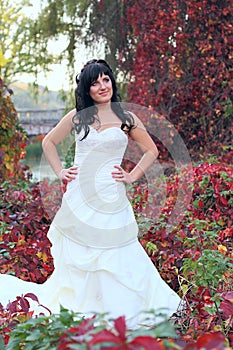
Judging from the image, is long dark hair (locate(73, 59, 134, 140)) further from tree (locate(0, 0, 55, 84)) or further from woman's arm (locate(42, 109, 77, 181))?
tree (locate(0, 0, 55, 84))

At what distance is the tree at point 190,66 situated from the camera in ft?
24.5

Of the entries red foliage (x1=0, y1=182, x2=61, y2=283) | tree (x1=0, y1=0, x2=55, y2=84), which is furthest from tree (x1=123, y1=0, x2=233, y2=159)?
tree (x1=0, y1=0, x2=55, y2=84)

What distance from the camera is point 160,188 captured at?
5.68 m

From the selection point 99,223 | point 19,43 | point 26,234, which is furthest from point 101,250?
point 19,43

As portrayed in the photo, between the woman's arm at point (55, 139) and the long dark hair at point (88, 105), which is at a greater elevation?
the long dark hair at point (88, 105)

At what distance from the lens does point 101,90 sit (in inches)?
132

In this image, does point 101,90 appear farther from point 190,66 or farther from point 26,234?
point 190,66

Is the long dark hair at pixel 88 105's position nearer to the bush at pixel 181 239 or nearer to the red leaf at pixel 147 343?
the bush at pixel 181 239

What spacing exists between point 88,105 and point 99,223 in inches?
27.9

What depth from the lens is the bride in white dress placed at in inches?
127

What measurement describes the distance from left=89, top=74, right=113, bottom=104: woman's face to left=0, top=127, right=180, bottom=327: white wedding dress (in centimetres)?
19

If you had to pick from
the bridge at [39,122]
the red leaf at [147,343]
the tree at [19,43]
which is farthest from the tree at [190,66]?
the bridge at [39,122]

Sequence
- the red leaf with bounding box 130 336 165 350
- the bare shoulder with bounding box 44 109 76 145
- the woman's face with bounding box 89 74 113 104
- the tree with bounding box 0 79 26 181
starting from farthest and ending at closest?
the tree with bounding box 0 79 26 181, the bare shoulder with bounding box 44 109 76 145, the woman's face with bounding box 89 74 113 104, the red leaf with bounding box 130 336 165 350

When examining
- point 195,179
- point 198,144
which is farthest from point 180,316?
point 198,144
